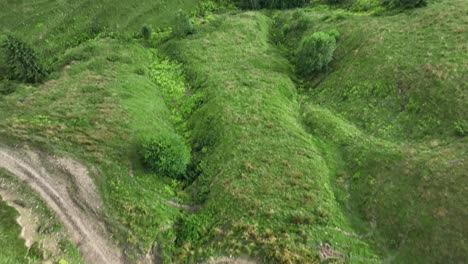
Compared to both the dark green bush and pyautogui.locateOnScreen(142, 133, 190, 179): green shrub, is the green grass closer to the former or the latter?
the dark green bush

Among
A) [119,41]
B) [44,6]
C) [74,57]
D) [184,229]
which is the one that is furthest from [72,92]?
[44,6]

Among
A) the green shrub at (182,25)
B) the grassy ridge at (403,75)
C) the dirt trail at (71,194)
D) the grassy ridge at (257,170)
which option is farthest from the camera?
the green shrub at (182,25)

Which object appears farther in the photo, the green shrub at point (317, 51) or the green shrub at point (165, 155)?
the green shrub at point (317, 51)

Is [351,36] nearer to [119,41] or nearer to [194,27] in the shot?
[194,27]

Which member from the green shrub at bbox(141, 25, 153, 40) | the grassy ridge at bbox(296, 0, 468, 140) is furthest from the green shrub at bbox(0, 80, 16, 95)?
the grassy ridge at bbox(296, 0, 468, 140)

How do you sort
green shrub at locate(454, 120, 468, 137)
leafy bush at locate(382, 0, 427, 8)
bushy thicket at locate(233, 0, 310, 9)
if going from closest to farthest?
green shrub at locate(454, 120, 468, 137), leafy bush at locate(382, 0, 427, 8), bushy thicket at locate(233, 0, 310, 9)

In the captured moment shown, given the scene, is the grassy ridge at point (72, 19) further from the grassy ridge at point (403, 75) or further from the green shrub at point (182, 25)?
the grassy ridge at point (403, 75)

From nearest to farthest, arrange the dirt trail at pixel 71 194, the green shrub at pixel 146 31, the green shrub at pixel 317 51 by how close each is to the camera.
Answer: the dirt trail at pixel 71 194 → the green shrub at pixel 317 51 → the green shrub at pixel 146 31

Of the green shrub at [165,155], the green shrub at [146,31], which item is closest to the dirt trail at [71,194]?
the green shrub at [165,155]
